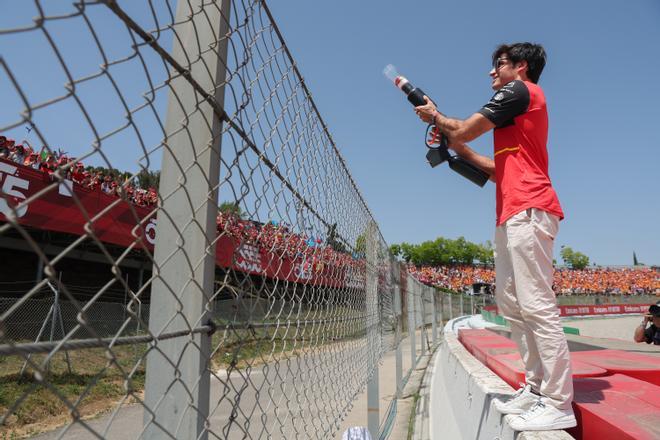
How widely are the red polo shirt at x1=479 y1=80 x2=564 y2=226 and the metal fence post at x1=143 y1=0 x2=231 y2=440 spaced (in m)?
1.45

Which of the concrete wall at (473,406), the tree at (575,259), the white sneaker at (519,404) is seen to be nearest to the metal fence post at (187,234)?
the concrete wall at (473,406)

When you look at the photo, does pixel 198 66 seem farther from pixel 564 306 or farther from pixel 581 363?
pixel 564 306

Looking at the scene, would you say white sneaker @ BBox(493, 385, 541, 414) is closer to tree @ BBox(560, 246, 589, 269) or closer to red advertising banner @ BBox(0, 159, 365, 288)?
red advertising banner @ BBox(0, 159, 365, 288)

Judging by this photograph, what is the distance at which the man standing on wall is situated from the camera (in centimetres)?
187

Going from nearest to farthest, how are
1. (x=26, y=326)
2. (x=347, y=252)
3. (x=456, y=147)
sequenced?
(x=456, y=147) < (x=347, y=252) < (x=26, y=326)

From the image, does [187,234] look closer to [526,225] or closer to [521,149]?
[526,225]

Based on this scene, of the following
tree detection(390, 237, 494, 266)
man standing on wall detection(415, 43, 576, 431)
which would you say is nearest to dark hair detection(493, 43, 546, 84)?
man standing on wall detection(415, 43, 576, 431)

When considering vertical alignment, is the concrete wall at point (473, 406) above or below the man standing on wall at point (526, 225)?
below

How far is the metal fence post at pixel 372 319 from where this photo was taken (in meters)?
3.63

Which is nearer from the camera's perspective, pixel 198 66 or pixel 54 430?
pixel 198 66

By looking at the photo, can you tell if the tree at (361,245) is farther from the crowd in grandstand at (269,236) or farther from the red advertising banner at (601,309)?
the red advertising banner at (601,309)

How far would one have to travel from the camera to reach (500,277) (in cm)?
231

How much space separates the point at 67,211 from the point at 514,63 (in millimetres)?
8965

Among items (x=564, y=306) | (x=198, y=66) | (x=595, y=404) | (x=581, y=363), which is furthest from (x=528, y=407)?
(x=564, y=306)
